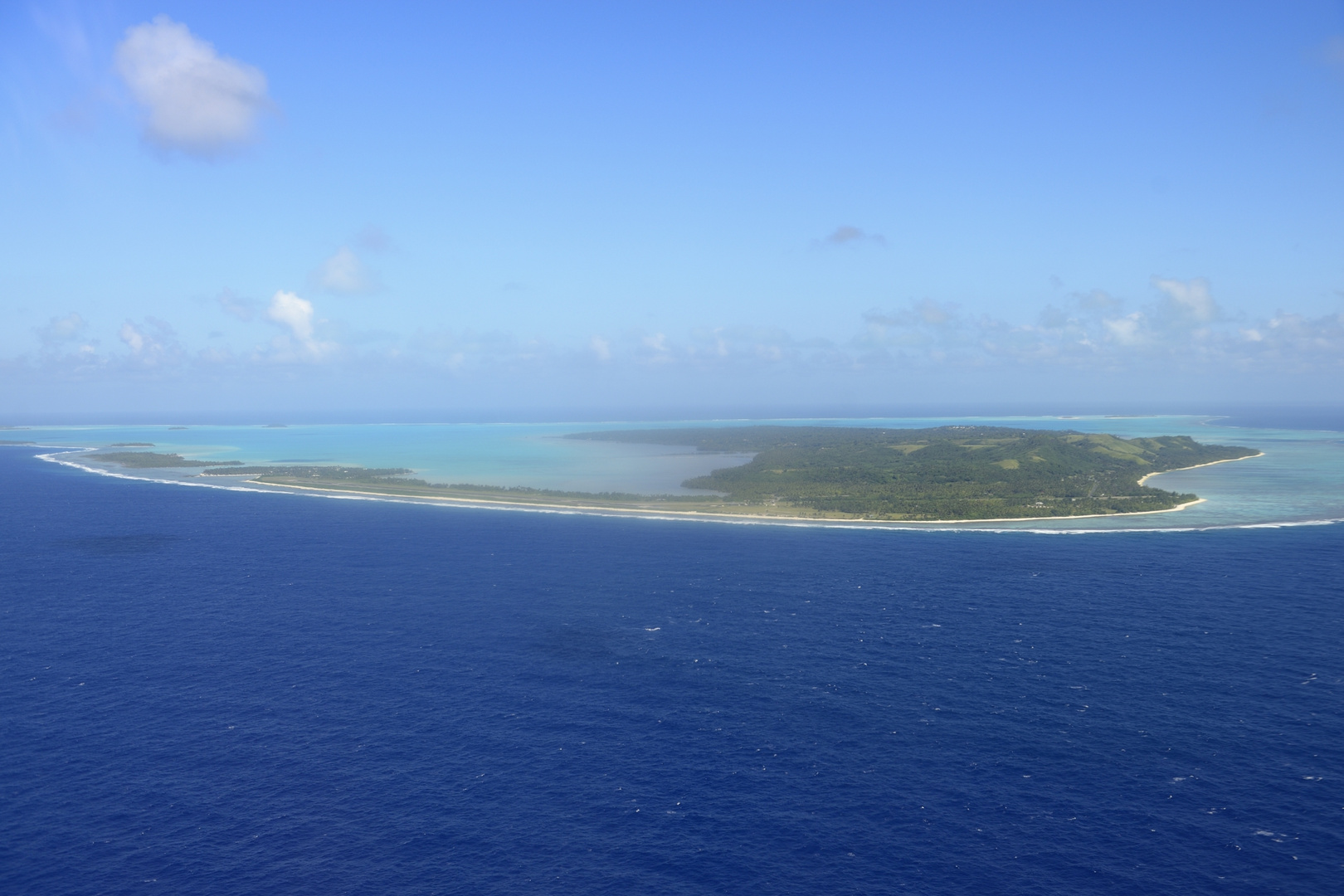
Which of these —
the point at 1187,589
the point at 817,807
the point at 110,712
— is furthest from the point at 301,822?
the point at 1187,589

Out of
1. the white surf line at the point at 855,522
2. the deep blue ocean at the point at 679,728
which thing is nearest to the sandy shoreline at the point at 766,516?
Result: the white surf line at the point at 855,522

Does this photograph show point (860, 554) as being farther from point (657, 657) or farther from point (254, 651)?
point (254, 651)

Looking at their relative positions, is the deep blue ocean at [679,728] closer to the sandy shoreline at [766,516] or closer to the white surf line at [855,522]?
the white surf line at [855,522]

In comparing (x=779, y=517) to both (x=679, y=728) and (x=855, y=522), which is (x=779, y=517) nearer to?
(x=855, y=522)

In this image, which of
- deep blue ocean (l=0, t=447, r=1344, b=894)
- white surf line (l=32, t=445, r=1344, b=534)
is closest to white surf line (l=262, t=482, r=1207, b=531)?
white surf line (l=32, t=445, r=1344, b=534)

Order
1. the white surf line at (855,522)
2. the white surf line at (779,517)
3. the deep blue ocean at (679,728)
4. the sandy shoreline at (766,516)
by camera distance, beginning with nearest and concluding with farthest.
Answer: the deep blue ocean at (679,728) → the white surf line at (855,522) → the white surf line at (779,517) → the sandy shoreline at (766,516)

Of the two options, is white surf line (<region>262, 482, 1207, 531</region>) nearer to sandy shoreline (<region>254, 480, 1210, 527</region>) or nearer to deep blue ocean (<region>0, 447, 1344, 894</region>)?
sandy shoreline (<region>254, 480, 1210, 527</region>)

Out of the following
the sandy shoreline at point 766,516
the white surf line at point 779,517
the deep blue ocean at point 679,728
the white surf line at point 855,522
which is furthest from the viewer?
the sandy shoreline at point 766,516

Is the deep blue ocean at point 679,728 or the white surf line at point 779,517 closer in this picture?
the deep blue ocean at point 679,728
